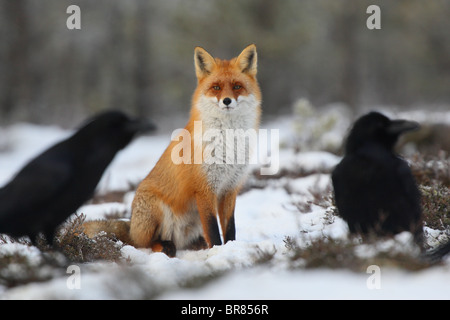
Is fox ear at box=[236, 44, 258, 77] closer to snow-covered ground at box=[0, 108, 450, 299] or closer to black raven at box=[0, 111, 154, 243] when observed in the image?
black raven at box=[0, 111, 154, 243]

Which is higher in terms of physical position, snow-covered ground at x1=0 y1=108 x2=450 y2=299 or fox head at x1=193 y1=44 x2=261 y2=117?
fox head at x1=193 y1=44 x2=261 y2=117

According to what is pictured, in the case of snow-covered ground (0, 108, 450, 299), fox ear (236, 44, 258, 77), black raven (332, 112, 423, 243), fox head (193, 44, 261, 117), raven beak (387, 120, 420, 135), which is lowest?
snow-covered ground (0, 108, 450, 299)

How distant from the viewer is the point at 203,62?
17.9ft

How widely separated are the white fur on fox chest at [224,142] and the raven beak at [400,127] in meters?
1.68

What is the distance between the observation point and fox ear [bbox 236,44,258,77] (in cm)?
537

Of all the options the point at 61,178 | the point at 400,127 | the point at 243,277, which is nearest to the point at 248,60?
the point at 400,127

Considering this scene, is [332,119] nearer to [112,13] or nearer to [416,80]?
[416,80]

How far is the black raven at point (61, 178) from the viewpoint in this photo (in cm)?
377

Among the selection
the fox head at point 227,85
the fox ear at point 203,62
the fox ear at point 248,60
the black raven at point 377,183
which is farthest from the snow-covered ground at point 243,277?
the fox ear at point 203,62

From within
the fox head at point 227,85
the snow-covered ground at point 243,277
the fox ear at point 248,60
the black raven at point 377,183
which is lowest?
the snow-covered ground at point 243,277

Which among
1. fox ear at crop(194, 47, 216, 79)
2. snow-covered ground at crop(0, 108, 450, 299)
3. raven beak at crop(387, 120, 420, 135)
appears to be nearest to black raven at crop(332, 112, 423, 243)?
raven beak at crop(387, 120, 420, 135)

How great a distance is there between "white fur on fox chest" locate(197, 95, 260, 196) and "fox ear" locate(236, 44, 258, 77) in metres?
0.35

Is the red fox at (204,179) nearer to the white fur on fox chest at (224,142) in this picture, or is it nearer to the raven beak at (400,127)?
the white fur on fox chest at (224,142)

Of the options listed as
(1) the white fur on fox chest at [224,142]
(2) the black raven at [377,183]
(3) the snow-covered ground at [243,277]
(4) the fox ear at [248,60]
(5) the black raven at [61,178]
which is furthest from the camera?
(4) the fox ear at [248,60]
